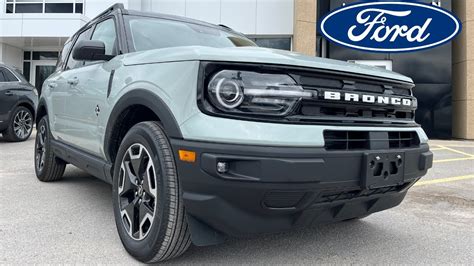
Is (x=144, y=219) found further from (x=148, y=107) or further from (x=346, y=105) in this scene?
(x=346, y=105)

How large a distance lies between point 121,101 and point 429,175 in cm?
515

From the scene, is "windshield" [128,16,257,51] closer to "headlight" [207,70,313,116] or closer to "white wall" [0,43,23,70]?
"headlight" [207,70,313,116]

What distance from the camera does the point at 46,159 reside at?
4590 millimetres

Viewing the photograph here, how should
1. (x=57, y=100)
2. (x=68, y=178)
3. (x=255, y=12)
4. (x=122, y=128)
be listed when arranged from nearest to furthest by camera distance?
(x=122, y=128) → (x=57, y=100) → (x=68, y=178) → (x=255, y=12)

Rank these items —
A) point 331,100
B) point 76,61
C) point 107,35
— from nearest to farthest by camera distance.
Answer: point 331,100, point 107,35, point 76,61

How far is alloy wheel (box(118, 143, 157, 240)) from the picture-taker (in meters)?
2.36

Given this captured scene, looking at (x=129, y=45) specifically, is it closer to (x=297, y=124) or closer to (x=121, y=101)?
(x=121, y=101)

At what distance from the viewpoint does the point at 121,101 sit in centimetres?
269

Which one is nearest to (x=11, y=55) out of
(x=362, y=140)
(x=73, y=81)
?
(x=73, y=81)

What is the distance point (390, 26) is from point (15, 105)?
1129 cm

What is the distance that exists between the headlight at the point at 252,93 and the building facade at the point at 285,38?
12.0m

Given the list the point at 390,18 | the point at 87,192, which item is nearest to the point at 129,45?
the point at 87,192

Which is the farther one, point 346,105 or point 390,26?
point 390,26

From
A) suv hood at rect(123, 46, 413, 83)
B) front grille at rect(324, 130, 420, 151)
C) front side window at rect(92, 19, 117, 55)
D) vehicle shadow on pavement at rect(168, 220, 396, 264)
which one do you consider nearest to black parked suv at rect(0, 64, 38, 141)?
front side window at rect(92, 19, 117, 55)
